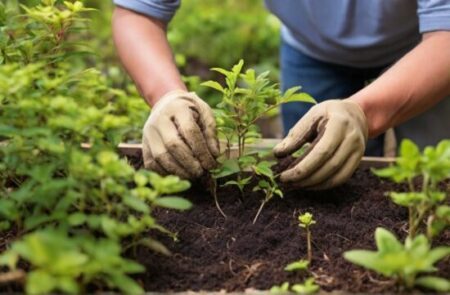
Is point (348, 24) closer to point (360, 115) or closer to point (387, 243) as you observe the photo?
point (360, 115)

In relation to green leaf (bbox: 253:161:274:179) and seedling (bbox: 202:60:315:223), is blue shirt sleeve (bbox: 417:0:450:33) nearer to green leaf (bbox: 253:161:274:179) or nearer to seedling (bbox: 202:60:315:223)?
seedling (bbox: 202:60:315:223)

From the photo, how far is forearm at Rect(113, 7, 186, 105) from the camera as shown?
6.56 ft

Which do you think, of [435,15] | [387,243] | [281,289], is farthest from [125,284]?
[435,15]

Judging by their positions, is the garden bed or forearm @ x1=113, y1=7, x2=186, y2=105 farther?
forearm @ x1=113, y1=7, x2=186, y2=105

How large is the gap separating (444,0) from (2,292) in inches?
51.6

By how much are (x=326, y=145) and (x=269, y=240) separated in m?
0.30

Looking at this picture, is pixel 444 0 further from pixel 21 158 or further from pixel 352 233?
pixel 21 158

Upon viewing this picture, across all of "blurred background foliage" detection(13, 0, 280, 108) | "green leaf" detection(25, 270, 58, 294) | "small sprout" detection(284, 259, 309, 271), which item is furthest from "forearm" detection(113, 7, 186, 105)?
"blurred background foliage" detection(13, 0, 280, 108)

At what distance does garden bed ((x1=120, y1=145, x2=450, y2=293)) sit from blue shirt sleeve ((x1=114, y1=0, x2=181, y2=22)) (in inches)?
25.6

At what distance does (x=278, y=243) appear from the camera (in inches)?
60.4

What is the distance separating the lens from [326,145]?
5.53 ft

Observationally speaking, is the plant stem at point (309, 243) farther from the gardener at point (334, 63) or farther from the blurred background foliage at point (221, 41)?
the blurred background foliage at point (221, 41)

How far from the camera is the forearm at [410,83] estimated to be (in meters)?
1.83

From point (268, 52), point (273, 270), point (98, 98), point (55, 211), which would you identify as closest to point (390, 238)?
point (273, 270)
